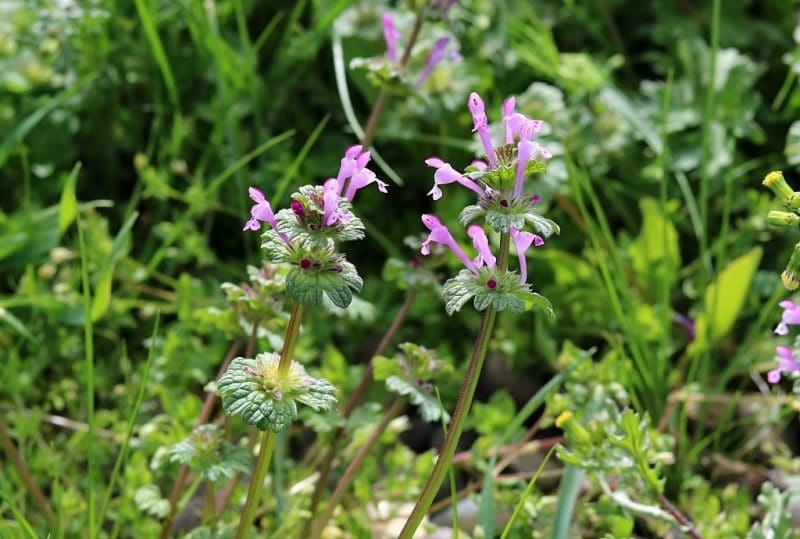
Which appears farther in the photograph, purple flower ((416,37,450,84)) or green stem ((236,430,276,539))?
purple flower ((416,37,450,84))

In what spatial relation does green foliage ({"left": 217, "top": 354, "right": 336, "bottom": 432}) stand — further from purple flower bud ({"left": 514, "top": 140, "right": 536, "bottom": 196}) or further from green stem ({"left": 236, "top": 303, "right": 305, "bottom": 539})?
purple flower bud ({"left": 514, "top": 140, "right": 536, "bottom": 196})

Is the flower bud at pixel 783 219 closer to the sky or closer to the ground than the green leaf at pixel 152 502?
closer to the sky

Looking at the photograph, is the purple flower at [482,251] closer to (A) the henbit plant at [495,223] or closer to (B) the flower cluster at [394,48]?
(A) the henbit plant at [495,223]

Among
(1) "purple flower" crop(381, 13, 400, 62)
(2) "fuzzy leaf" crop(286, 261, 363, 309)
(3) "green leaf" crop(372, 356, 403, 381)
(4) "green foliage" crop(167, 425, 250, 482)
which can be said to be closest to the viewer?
(2) "fuzzy leaf" crop(286, 261, 363, 309)

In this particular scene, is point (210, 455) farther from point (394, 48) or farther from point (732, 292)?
point (732, 292)

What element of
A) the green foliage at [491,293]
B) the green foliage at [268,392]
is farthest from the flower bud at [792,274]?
the green foliage at [268,392]

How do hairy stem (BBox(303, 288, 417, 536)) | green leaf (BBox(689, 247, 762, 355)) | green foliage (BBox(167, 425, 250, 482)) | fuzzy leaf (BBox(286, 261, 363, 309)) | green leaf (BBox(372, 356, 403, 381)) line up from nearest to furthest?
fuzzy leaf (BBox(286, 261, 363, 309)) → green foliage (BBox(167, 425, 250, 482)) → green leaf (BBox(372, 356, 403, 381)) → hairy stem (BBox(303, 288, 417, 536)) → green leaf (BBox(689, 247, 762, 355))

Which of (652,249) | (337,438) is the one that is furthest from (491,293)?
(652,249)

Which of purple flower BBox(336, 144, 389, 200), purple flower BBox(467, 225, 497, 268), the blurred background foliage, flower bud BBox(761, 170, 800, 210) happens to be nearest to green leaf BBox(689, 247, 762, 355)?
the blurred background foliage
